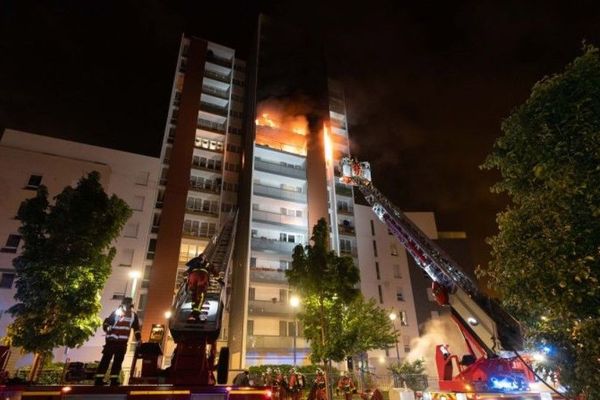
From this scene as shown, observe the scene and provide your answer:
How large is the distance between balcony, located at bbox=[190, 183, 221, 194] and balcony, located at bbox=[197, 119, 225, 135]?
718 cm

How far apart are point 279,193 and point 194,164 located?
10254mm

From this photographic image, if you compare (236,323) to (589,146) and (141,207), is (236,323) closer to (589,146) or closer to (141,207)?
(141,207)

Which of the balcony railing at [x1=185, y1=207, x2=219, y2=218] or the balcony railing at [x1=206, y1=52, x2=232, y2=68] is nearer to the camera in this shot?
the balcony railing at [x1=185, y1=207, x2=219, y2=218]

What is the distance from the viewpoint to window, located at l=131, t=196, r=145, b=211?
3150 centimetres

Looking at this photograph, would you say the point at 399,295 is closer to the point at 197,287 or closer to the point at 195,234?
the point at 195,234

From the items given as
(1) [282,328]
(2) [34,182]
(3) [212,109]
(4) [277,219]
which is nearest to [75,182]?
(2) [34,182]

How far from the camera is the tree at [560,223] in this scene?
18.7 ft

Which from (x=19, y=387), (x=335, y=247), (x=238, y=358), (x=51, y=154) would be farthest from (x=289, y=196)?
(x=19, y=387)

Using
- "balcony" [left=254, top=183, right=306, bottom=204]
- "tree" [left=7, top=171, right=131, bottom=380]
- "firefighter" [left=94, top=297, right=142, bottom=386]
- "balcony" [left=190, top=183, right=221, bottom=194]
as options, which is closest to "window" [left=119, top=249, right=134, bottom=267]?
"balcony" [left=190, top=183, right=221, bottom=194]

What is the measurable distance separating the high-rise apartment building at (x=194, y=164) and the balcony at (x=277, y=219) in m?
4.07

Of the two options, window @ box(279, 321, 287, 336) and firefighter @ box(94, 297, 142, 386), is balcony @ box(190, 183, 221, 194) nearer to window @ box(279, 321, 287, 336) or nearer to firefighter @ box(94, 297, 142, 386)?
window @ box(279, 321, 287, 336)

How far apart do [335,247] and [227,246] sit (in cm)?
1591

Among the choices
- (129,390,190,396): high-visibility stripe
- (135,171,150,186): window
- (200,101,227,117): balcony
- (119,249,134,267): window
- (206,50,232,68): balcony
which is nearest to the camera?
(129,390,190,396): high-visibility stripe

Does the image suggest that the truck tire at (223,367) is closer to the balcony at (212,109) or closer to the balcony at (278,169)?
the balcony at (278,169)
